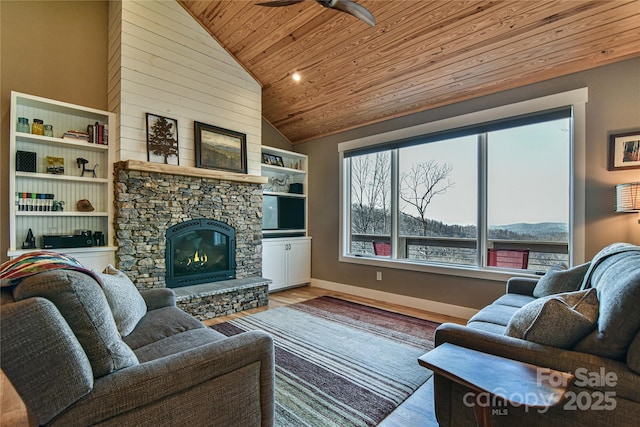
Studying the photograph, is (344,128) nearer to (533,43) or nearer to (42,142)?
(533,43)

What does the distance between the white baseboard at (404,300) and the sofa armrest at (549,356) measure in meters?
2.30

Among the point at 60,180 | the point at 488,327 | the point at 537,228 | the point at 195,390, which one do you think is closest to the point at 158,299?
the point at 195,390

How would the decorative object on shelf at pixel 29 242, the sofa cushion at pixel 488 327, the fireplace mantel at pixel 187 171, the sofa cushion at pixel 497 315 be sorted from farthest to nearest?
the fireplace mantel at pixel 187 171 → the decorative object on shelf at pixel 29 242 → the sofa cushion at pixel 497 315 → the sofa cushion at pixel 488 327

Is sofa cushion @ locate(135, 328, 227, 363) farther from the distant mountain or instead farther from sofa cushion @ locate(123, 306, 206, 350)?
the distant mountain

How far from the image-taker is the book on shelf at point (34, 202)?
9.54 feet

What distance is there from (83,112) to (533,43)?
465 centimetres

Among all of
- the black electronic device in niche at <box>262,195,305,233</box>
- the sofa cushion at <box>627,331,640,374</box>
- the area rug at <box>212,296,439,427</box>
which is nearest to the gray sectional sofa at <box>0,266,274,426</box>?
the area rug at <box>212,296,439,427</box>

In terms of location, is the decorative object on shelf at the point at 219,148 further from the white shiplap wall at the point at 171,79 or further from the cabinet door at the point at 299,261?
the cabinet door at the point at 299,261

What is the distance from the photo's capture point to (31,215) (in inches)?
117

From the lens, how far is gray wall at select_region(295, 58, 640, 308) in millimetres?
2727

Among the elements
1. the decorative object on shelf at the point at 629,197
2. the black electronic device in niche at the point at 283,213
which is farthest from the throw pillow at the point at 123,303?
the decorative object on shelf at the point at 629,197

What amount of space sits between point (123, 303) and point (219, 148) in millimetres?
2632

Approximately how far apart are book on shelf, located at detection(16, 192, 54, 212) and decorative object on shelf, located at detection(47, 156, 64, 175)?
0.25 meters

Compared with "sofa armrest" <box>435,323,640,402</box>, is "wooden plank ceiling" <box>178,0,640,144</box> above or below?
above
